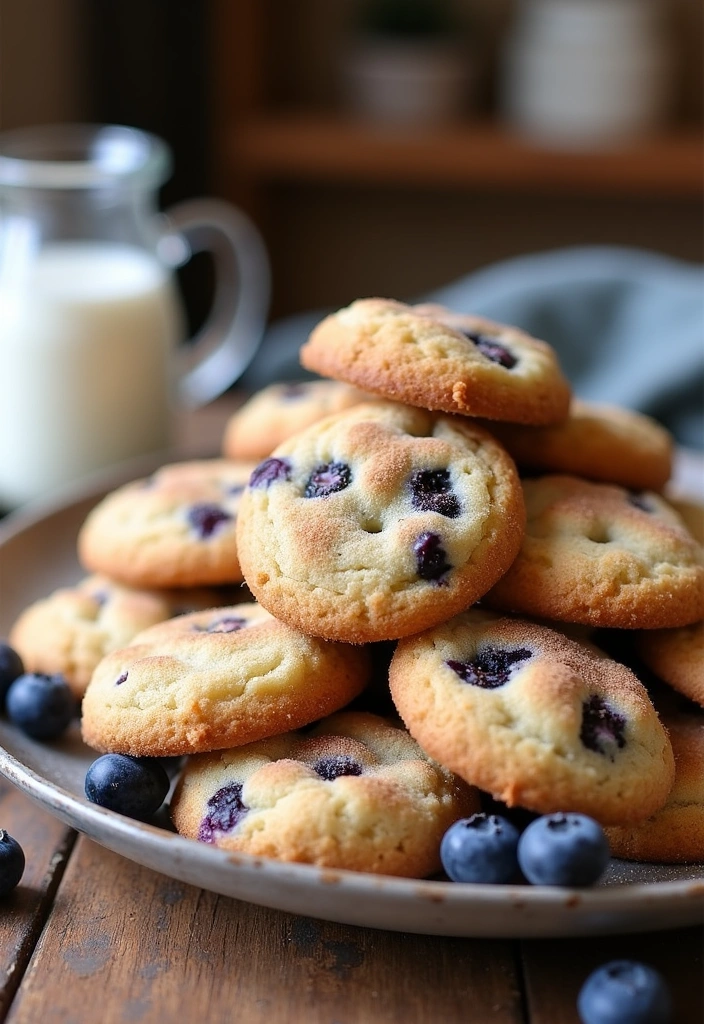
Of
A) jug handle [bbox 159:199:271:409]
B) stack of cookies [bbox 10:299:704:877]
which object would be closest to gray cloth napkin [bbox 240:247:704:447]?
jug handle [bbox 159:199:271:409]

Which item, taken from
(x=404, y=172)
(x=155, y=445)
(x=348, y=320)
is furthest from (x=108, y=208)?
(x=404, y=172)

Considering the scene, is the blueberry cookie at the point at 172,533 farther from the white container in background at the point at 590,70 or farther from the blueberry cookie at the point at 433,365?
the white container in background at the point at 590,70

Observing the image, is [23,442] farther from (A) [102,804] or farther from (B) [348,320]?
(A) [102,804]

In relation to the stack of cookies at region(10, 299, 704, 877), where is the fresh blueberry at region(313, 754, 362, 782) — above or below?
below

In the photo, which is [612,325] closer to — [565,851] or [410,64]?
[410,64]

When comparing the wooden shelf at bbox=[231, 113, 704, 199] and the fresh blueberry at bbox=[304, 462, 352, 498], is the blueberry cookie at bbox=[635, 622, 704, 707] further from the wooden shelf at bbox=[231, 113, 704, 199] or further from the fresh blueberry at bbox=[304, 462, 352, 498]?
the wooden shelf at bbox=[231, 113, 704, 199]

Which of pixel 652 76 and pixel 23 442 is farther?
pixel 652 76
